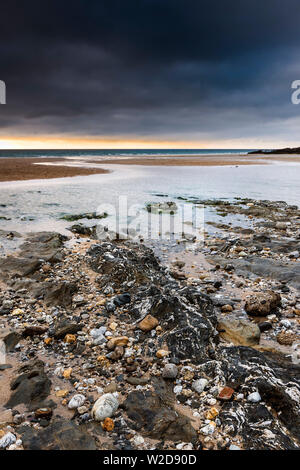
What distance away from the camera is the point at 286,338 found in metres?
4.50

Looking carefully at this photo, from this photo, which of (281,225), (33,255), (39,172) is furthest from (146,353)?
(39,172)

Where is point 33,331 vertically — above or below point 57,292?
below

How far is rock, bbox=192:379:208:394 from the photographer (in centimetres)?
346

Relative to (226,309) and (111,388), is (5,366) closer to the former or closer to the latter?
(111,388)

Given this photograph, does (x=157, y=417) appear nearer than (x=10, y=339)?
Yes

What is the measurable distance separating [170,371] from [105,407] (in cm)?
99

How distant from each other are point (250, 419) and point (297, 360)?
146 cm

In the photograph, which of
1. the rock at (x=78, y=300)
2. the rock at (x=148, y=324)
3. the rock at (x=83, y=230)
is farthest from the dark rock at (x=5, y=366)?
the rock at (x=83, y=230)

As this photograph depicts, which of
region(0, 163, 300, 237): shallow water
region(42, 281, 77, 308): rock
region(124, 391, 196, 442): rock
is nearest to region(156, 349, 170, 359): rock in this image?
region(124, 391, 196, 442): rock

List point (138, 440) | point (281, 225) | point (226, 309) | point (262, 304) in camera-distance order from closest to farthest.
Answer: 1. point (138, 440)
2. point (262, 304)
3. point (226, 309)
4. point (281, 225)

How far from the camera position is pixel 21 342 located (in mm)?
4383
